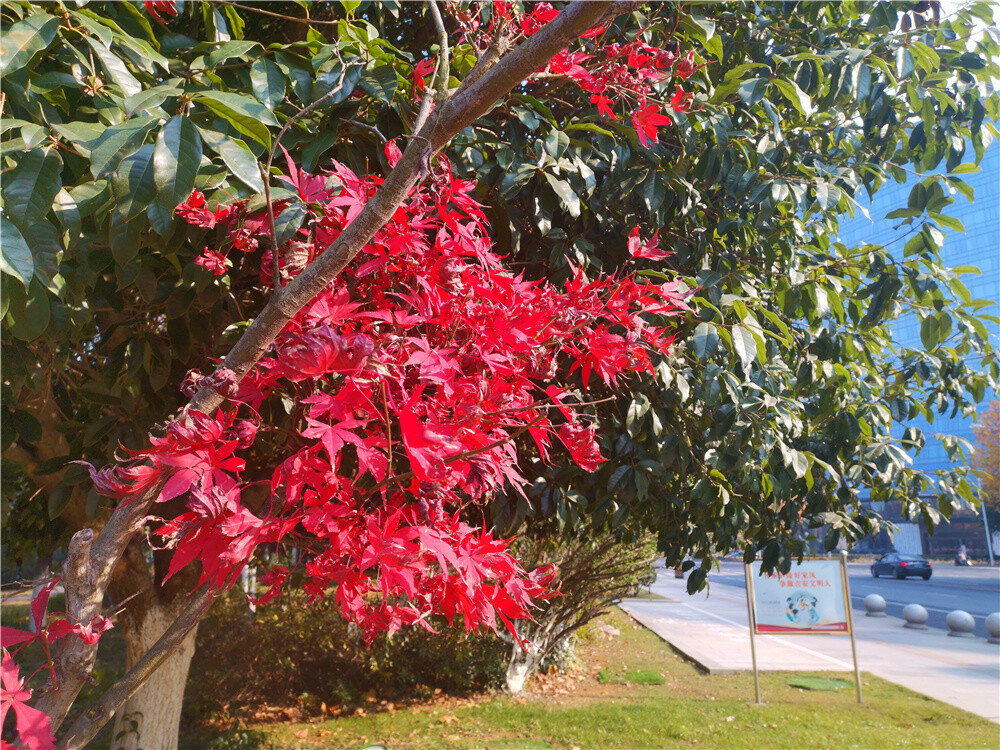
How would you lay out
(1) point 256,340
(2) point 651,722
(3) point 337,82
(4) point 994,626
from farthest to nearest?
(4) point 994,626, (2) point 651,722, (3) point 337,82, (1) point 256,340

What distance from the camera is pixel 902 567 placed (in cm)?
2005

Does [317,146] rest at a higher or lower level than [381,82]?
lower

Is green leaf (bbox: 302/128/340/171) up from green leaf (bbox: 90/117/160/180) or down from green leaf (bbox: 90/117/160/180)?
up

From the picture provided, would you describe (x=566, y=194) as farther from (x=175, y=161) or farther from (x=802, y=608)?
(x=802, y=608)

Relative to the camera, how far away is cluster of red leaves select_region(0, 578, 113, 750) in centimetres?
88

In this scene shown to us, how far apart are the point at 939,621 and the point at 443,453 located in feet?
46.7

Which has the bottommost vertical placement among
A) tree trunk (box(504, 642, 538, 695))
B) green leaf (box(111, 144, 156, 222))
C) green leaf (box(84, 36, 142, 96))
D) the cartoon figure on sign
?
tree trunk (box(504, 642, 538, 695))

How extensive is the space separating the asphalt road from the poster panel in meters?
4.19

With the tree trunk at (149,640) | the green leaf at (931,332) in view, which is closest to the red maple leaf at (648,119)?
the green leaf at (931,332)

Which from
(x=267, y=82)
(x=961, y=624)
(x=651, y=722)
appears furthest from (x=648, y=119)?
(x=961, y=624)

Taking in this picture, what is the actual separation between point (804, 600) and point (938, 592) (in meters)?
13.5

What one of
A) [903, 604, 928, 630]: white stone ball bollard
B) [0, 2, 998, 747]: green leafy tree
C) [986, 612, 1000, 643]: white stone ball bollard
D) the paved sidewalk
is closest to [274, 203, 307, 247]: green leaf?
[0, 2, 998, 747]: green leafy tree

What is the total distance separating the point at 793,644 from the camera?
10.1 m

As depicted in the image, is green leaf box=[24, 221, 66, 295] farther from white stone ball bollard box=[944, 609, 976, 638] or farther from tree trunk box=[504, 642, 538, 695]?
white stone ball bollard box=[944, 609, 976, 638]
